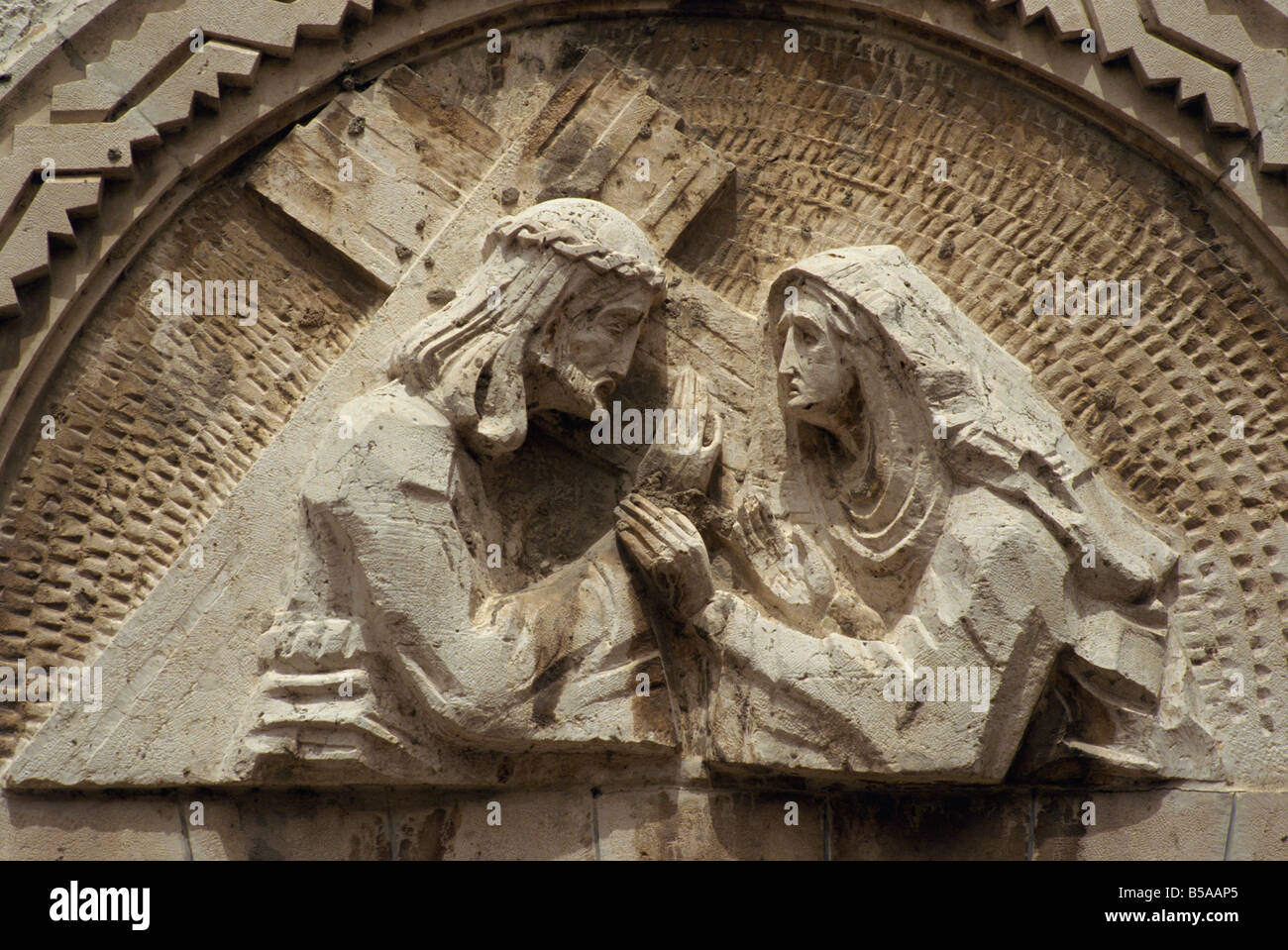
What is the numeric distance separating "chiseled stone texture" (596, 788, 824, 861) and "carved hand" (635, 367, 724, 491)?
0.95 meters

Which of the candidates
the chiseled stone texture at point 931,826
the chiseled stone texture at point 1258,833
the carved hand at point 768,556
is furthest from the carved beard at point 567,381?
the chiseled stone texture at point 1258,833

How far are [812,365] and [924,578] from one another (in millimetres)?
733

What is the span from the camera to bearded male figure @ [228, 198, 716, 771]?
505 centimetres

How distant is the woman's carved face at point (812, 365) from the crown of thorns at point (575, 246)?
507 millimetres

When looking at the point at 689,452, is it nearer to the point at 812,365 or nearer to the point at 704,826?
the point at 812,365

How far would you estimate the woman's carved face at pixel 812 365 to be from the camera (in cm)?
533

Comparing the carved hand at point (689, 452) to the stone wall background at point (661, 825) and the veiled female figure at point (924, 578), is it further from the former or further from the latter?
the stone wall background at point (661, 825)

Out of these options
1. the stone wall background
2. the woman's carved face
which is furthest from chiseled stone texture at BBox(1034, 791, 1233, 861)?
the woman's carved face

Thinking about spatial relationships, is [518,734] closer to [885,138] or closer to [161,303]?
[161,303]

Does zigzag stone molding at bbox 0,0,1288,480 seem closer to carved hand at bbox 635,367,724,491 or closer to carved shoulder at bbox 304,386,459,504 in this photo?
carved shoulder at bbox 304,386,459,504

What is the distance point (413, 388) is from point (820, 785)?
172cm

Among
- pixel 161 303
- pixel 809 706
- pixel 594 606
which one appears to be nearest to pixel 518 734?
pixel 594 606

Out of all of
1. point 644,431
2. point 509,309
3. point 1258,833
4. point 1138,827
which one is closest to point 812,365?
point 644,431

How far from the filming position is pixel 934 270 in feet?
18.6
